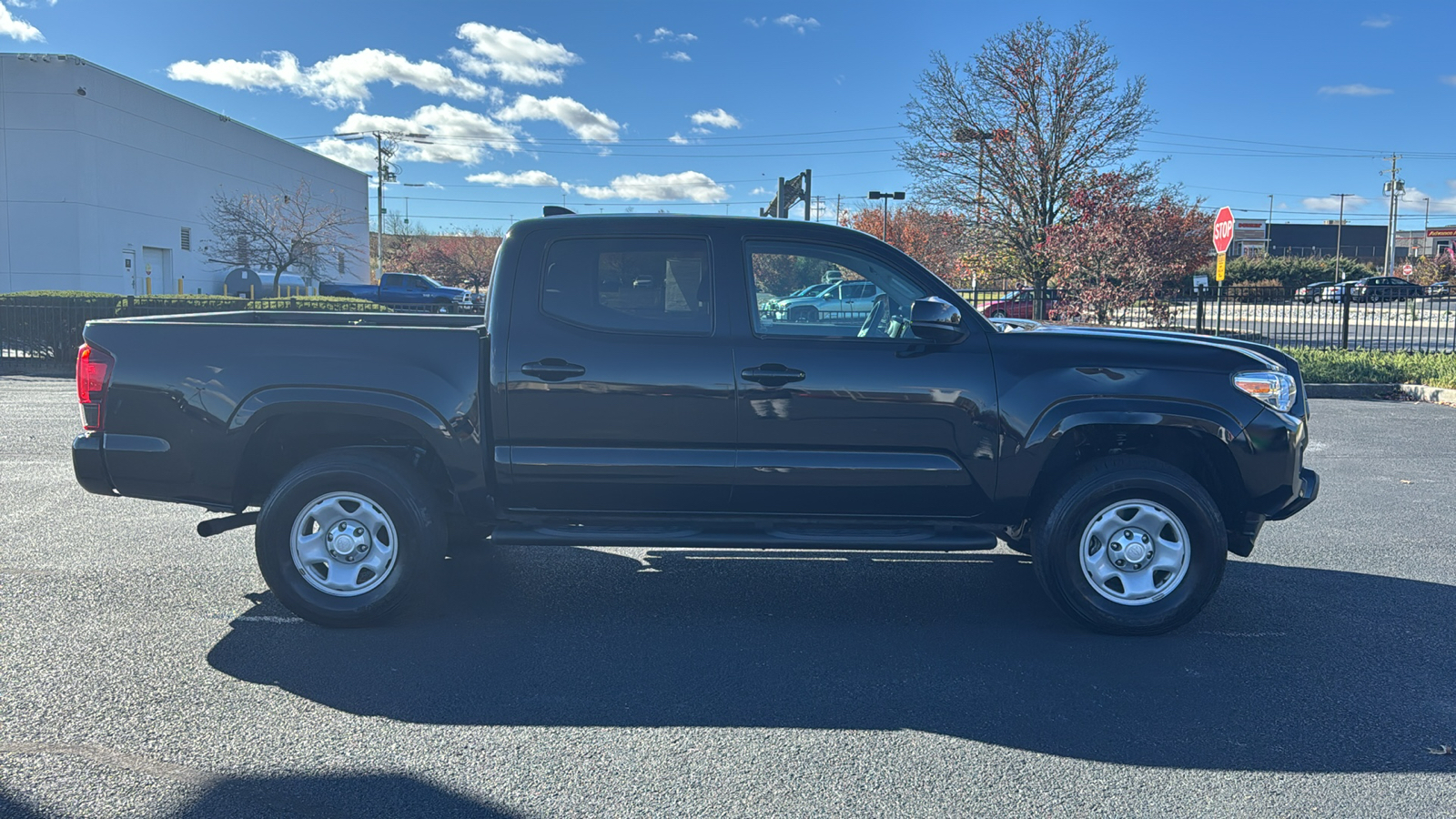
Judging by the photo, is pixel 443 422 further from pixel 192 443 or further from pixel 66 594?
pixel 66 594

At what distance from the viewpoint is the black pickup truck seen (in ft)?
15.2

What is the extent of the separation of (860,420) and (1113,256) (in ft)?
57.6

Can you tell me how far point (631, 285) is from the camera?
485cm

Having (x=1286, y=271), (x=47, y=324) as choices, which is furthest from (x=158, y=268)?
(x=1286, y=271)

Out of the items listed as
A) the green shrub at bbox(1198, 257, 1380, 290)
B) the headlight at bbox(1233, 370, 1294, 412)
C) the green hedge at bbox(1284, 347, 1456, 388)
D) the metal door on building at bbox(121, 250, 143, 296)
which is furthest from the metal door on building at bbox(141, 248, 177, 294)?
the green shrub at bbox(1198, 257, 1380, 290)

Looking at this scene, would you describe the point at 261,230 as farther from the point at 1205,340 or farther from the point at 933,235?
the point at 1205,340

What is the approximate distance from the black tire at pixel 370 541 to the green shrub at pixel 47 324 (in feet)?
48.3

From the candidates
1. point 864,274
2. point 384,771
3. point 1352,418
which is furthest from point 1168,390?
point 1352,418

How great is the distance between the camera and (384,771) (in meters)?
3.33

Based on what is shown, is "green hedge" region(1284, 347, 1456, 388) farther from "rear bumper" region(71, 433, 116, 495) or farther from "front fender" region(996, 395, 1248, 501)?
"rear bumper" region(71, 433, 116, 495)

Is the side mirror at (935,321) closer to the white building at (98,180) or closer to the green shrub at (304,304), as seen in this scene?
the green shrub at (304,304)

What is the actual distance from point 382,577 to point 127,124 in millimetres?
41031

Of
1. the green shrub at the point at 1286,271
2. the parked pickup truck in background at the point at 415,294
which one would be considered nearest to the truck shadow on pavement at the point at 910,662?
the parked pickup truck in background at the point at 415,294

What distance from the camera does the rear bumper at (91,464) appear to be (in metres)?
4.74
